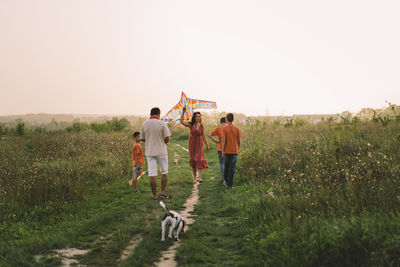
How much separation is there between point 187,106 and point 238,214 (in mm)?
6746

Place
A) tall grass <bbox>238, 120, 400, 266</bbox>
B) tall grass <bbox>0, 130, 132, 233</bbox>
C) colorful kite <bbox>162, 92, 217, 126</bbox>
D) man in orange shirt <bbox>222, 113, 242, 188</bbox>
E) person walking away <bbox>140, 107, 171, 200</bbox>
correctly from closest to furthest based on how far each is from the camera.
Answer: tall grass <bbox>238, 120, 400, 266</bbox>
tall grass <bbox>0, 130, 132, 233</bbox>
person walking away <bbox>140, 107, 171, 200</bbox>
man in orange shirt <bbox>222, 113, 242, 188</bbox>
colorful kite <bbox>162, 92, 217, 126</bbox>

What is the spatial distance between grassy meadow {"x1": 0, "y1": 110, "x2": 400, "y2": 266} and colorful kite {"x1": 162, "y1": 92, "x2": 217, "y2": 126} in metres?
3.04

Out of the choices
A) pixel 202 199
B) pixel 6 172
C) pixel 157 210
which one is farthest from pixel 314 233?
pixel 6 172

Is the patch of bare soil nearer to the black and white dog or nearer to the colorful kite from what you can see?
the black and white dog

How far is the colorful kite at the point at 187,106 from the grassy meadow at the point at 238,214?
3.04 m

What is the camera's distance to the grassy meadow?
4.15m

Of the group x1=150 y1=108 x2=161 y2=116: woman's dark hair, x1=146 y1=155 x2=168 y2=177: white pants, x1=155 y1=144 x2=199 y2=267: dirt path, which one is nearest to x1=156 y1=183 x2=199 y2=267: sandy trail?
x1=155 y1=144 x2=199 y2=267: dirt path

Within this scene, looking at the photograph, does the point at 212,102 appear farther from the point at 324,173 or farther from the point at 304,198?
the point at 304,198

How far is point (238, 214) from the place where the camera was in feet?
22.4

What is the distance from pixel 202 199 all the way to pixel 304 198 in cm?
351

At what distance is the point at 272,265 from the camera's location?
420 centimetres

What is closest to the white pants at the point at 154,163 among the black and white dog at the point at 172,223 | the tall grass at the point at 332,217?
the tall grass at the point at 332,217

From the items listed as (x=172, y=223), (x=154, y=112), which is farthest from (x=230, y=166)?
(x=172, y=223)

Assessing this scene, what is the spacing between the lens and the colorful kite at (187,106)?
1262cm
